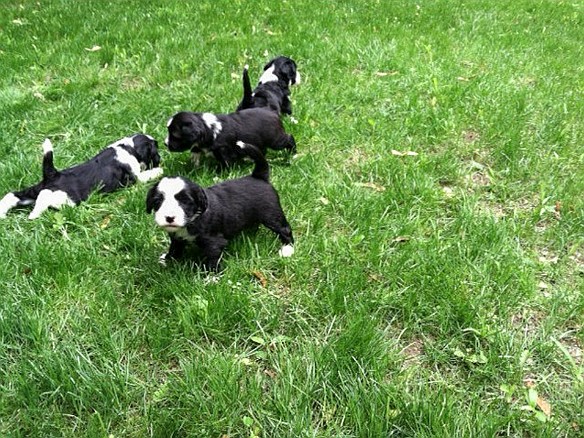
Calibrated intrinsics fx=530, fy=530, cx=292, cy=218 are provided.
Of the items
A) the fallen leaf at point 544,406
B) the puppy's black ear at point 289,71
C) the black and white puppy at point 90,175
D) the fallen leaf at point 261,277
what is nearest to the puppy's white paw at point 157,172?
the black and white puppy at point 90,175

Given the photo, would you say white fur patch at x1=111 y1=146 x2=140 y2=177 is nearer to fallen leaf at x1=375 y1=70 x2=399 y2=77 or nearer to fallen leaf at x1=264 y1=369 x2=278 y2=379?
fallen leaf at x1=264 y1=369 x2=278 y2=379

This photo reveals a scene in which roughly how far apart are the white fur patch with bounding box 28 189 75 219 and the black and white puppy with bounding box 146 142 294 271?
1174 millimetres

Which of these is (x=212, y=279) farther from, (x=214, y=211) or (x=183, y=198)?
(x=183, y=198)

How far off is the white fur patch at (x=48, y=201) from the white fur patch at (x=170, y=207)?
1.41 metres

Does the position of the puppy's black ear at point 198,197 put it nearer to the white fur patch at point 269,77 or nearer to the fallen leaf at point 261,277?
the fallen leaf at point 261,277

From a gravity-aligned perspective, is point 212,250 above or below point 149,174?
above

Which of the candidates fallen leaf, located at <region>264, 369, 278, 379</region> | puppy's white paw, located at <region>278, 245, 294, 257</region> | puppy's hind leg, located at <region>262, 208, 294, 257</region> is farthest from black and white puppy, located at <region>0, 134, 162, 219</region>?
fallen leaf, located at <region>264, 369, 278, 379</region>

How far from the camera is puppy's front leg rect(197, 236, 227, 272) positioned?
341cm

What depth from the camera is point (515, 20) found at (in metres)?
8.88

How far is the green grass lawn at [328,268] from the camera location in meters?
2.58

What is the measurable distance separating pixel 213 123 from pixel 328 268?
1907 millimetres

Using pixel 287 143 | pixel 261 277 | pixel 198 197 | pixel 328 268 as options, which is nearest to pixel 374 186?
pixel 287 143

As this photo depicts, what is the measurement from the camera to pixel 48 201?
413cm

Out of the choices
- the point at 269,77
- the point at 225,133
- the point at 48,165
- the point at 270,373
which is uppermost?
the point at 269,77
